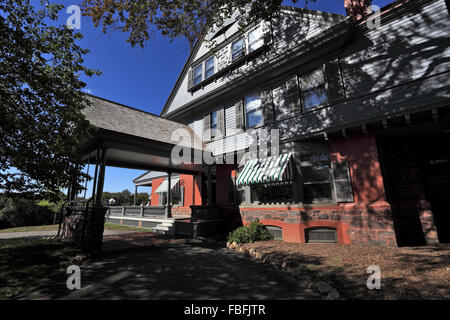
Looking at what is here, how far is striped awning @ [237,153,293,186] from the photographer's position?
348 inches

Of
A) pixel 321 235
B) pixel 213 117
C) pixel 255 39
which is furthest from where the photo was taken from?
pixel 213 117

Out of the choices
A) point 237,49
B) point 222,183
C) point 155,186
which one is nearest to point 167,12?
point 237,49

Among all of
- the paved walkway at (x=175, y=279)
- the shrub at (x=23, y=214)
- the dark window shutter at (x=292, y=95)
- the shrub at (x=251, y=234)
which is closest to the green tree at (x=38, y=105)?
the paved walkway at (x=175, y=279)

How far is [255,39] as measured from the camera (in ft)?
39.3

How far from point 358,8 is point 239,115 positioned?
7027 mm

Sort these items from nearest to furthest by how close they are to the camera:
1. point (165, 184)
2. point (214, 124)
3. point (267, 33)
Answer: point (267, 33) → point (214, 124) → point (165, 184)

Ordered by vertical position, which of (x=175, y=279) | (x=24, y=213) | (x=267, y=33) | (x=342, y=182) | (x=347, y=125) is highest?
(x=267, y=33)

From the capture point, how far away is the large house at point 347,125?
23.7 ft

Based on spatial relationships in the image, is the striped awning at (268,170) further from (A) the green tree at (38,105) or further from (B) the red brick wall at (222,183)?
(A) the green tree at (38,105)

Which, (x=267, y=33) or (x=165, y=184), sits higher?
(x=267, y=33)

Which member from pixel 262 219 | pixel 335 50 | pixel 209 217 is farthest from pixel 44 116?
pixel 335 50

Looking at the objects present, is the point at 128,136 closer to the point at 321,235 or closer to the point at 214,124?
the point at 214,124

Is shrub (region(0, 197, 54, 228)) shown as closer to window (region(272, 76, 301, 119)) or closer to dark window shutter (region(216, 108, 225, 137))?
dark window shutter (region(216, 108, 225, 137))

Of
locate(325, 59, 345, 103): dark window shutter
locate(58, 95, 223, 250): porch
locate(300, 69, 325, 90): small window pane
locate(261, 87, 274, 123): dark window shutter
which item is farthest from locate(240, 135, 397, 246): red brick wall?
locate(58, 95, 223, 250): porch
